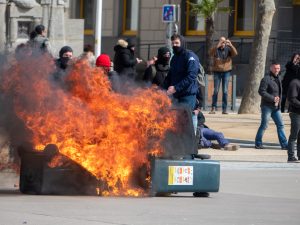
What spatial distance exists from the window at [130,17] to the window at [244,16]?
4462 mm

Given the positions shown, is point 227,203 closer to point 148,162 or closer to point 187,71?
point 148,162

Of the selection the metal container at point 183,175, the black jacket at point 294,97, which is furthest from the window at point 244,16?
the metal container at point 183,175

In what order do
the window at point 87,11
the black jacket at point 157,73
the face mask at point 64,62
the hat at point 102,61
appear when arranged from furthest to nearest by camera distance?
the window at point 87,11, the black jacket at point 157,73, the hat at point 102,61, the face mask at point 64,62

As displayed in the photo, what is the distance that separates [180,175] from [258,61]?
16063 mm

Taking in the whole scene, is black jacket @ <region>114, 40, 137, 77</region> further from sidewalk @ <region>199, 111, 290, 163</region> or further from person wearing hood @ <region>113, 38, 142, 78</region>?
sidewalk @ <region>199, 111, 290, 163</region>

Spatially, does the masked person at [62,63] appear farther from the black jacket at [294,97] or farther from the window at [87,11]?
the window at [87,11]

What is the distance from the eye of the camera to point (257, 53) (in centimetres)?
2920

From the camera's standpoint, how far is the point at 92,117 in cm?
1308

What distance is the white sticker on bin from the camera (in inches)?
527

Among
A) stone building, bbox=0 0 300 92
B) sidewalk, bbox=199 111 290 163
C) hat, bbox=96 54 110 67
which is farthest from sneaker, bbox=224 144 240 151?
stone building, bbox=0 0 300 92

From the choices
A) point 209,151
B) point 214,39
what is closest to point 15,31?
point 209,151

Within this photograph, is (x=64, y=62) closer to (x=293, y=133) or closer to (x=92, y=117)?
(x=92, y=117)

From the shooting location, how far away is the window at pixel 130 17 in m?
45.2

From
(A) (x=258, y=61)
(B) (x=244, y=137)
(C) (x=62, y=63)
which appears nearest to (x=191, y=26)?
(A) (x=258, y=61)
